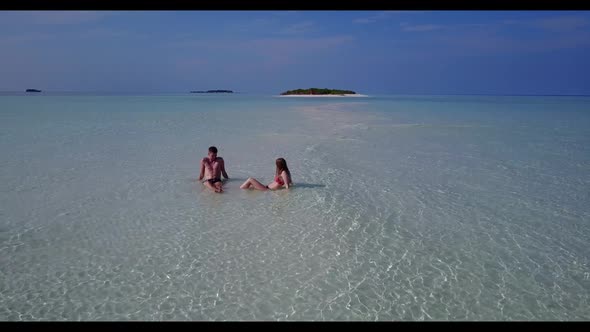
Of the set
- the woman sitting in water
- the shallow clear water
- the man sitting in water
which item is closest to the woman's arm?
the woman sitting in water

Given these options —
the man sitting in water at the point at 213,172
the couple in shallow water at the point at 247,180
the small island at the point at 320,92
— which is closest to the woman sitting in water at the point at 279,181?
the couple in shallow water at the point at 247,180

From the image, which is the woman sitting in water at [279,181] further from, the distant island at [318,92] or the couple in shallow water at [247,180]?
the distant island at [318,92]

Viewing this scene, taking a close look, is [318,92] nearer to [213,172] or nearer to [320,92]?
[320,92]

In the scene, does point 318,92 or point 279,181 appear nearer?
point 279,181

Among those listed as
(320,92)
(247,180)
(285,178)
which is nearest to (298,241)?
(285,178)

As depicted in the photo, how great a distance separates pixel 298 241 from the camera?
21.5 feet

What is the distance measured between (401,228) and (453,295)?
7.43 feet

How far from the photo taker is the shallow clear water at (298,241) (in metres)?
4.71

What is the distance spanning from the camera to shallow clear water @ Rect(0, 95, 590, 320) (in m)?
A: 4.71

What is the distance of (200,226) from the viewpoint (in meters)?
7.16

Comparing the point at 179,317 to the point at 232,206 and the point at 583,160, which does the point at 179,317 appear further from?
the point at 583,160

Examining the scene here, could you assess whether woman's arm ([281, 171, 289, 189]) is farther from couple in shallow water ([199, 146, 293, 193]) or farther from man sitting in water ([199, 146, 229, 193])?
man sitting in water ([199, 146, 229, 193])
